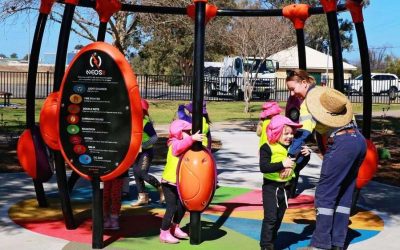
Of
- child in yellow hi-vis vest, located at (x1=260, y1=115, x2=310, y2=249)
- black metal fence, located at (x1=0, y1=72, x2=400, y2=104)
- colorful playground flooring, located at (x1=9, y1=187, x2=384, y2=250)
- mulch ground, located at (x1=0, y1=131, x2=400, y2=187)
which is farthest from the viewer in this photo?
black metal fence, located at (x1=0, y1=72, x2=400, y2=104)

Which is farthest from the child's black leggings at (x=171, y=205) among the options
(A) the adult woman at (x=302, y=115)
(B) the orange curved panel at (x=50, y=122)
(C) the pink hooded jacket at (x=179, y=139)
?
(B) the orange curved panel at (x=50, y=122)

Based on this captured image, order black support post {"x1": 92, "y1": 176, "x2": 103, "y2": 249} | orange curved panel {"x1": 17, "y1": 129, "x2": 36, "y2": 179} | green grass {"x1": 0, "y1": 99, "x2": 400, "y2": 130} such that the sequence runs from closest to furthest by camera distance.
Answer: black support post {"x1": 92, "y1": 176, "x2": 103, "y2": 249}, orange curved panel {"x1": 17, "y1": 129, "x2": 36, "y2": 179}, green grass {"x1": 0, "y1": 99, "x2": 400, "y2": 130}

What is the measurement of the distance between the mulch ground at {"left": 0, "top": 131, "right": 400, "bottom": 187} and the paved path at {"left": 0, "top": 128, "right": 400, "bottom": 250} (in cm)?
45

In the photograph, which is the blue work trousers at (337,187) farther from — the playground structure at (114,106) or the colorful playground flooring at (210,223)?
the playground structure at (114,106)

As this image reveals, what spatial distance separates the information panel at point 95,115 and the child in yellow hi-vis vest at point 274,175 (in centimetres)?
132

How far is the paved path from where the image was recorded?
5.85 meters

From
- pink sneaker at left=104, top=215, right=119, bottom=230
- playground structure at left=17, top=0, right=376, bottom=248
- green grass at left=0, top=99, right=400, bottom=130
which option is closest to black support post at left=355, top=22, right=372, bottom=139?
playground structure at left=17, top=0, right=376, bottom=248

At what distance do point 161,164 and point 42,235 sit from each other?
16.9ft

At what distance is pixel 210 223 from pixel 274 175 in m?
1.63

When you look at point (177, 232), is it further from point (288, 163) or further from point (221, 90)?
point (221, 90)

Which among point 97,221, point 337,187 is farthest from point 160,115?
point 337,187

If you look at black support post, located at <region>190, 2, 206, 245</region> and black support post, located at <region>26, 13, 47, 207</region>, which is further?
black support post, located at <region>26, 13, 47, 207</region>

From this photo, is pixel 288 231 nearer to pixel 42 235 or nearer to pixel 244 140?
pixel 42 235

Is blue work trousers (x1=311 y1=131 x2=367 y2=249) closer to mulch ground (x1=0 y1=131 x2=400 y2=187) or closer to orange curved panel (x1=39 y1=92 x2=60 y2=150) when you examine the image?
orange curved panel (x1=39 y1=92 x2=60 y2=150)
